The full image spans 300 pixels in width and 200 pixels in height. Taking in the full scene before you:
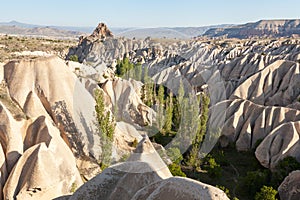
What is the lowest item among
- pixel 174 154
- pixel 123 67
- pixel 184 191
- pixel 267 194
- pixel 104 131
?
pixel 267 194

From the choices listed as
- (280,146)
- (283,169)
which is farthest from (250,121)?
(283,169)

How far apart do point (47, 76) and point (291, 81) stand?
2780cm

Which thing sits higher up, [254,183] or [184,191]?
[184,191]

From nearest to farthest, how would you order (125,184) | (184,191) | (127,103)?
(184,191) < (125,184) < (127,103)

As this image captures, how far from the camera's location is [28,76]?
52.7 ft

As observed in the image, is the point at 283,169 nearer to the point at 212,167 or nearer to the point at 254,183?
the point at 254,183

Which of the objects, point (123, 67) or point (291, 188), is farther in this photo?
point (123, 67)

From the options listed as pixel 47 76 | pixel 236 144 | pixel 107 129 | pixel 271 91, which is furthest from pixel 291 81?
pixel 47 76

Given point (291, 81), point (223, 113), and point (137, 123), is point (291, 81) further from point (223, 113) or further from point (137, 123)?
point (137, 123)

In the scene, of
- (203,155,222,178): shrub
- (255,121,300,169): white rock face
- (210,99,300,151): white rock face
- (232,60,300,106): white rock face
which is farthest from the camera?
(232,60,300,106): white rock face

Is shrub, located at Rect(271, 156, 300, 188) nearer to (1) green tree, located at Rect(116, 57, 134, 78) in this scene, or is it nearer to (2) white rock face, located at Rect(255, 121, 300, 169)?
(2) white rock face, located at Rect(255, 121, 300, 169)

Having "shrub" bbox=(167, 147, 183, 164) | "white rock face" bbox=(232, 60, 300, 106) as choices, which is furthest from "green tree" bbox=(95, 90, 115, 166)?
"white rock face" bbox=(232, 60, 300, 106)

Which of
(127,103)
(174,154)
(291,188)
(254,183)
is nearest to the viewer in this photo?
(291,188)

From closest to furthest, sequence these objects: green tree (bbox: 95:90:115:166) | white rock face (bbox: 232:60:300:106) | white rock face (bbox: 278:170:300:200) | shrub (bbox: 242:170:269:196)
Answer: white rock face (bbox: 278:170:300:200), green tree (bbox: 95:90:115:166), shrub (bbox: 242:170:269:196), white rock face (bbox: 232:60:300:106)
